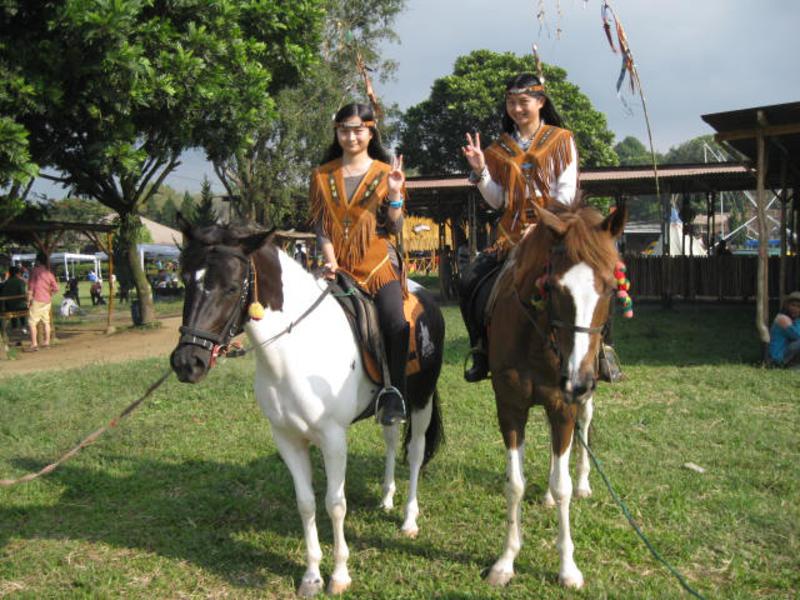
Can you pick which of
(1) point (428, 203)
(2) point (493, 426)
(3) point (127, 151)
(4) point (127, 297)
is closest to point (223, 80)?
(3) point (127, 151)

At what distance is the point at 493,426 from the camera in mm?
6719

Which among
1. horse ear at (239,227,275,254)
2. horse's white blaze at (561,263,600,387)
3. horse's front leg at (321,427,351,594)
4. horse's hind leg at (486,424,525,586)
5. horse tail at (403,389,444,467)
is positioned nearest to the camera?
horse's white blaze at (561,263,600,387)

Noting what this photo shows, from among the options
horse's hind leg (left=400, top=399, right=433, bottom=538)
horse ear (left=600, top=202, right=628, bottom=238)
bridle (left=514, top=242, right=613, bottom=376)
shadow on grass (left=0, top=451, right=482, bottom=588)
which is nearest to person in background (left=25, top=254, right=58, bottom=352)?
shadow on grass (left=0, top=451, right=482, bottom=588)

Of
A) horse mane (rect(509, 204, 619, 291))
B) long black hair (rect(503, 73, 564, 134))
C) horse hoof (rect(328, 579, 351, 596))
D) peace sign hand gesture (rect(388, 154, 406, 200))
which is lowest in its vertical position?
horse hoof (rect(328, 579, 351, 596))

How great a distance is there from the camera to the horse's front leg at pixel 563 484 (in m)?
3.62

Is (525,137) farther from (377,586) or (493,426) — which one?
(493,426)

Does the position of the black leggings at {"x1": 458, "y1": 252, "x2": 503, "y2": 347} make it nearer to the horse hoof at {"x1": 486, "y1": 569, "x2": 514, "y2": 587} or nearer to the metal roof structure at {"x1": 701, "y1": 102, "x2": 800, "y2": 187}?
the horse hoof at {"x1": 486, "y1": 569, "x2": 514, "y2": 587}

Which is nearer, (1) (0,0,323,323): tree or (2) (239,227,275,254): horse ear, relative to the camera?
(2) (239,227,275,254): horse ear

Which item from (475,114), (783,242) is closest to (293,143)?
(475,114)

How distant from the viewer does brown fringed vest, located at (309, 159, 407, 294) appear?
159 inches

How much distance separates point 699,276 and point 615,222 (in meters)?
16.5

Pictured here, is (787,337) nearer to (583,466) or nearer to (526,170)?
(583,466)

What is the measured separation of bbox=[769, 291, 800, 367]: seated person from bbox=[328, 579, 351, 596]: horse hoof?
766cm

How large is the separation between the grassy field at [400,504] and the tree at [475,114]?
93.6ft
